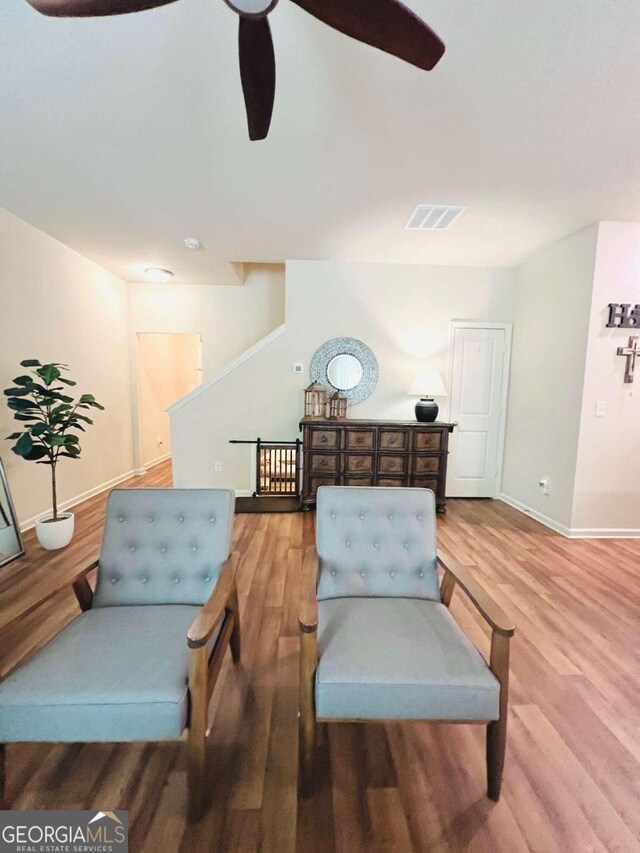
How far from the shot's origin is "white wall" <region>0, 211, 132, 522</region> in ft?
9.78

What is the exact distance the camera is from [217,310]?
4.98 metres

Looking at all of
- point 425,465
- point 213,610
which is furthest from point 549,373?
point 213,610

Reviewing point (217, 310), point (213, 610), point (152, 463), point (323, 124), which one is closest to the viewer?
point (213, 610)

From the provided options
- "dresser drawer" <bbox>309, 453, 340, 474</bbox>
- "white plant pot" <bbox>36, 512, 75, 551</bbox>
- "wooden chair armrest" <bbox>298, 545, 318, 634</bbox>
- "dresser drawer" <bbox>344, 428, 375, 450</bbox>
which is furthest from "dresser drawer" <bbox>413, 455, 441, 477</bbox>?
"white plant pot" <bbox>36, 512, 75, 551</bbox>

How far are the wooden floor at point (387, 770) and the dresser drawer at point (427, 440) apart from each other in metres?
1.91

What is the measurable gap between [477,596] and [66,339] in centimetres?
434

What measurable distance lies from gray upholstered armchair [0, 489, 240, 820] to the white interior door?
3.37 meters

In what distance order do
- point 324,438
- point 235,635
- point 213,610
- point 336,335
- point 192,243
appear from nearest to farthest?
point 213,610, point 235,635, point 192,243, point 324,438, point 336,335

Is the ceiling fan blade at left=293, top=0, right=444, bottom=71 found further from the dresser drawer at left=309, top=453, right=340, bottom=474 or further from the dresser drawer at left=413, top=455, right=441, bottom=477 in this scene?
the dresser drawer at left=413, top=455, right=441, bottom=477

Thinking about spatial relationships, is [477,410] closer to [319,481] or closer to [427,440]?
[427,440]

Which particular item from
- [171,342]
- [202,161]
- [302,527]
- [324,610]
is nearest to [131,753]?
[324,610]

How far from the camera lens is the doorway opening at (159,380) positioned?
522 centimetres

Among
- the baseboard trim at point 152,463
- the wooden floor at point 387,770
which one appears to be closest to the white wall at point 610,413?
the wooden floor at point 387,770

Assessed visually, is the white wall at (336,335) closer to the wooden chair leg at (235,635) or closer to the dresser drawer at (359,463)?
the dresser drawer at (359,463)
